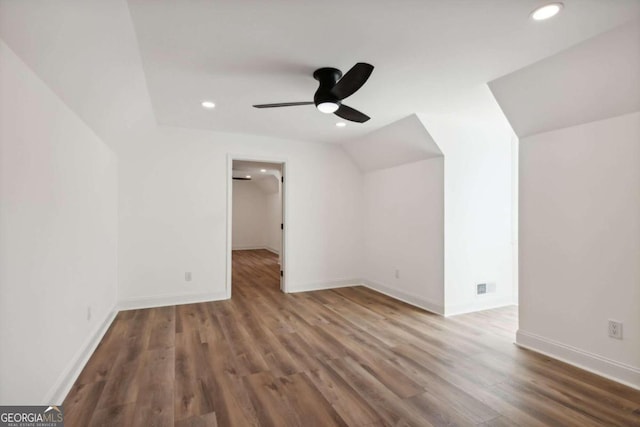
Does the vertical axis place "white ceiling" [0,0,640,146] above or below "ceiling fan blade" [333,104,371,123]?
above

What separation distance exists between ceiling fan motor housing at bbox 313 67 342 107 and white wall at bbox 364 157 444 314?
1.98 metres

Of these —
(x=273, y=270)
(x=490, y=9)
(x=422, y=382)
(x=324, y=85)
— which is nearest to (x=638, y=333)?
(x=422, y=382)

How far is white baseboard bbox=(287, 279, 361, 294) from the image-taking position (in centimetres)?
466

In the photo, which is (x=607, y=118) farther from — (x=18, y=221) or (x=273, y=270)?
(x=273, y=270)

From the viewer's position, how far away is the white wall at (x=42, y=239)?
1365 millimetres

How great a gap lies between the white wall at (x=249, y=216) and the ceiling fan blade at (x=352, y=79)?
26.2 ft

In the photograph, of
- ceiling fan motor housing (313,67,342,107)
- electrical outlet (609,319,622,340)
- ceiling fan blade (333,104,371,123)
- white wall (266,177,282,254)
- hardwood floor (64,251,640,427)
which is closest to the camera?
hardwood floor (64,251,640,427)

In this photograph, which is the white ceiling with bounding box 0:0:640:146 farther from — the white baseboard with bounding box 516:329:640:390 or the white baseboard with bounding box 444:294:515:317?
the white baseboard with bounding box 444:294:515:317

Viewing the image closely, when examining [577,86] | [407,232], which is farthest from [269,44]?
[407,232]

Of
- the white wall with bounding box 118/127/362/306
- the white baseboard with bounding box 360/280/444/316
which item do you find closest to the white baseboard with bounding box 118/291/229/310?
the white wall with bounding box 118/127/362/306

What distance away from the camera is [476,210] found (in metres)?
3.87

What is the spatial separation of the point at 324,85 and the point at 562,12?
1.49m

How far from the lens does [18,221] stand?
4.80 feet

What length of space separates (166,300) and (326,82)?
3.40 meters
